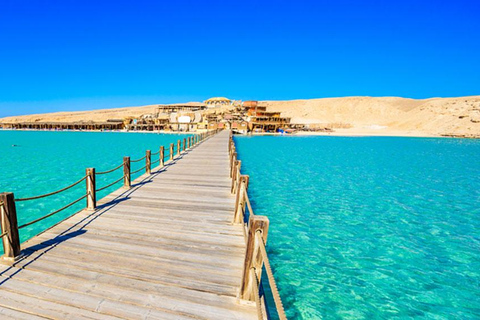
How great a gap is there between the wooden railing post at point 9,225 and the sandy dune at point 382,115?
96.8 m

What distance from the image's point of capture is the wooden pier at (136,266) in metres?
3.40

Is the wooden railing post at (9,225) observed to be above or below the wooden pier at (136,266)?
above

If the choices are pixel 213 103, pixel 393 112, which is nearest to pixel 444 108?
pixel 393 112

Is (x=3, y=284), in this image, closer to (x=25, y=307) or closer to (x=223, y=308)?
(x=25, y=307)

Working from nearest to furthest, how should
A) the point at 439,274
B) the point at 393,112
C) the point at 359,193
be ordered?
1. the point at 439,274
2. the point at 359,193
3. the point at 393,112

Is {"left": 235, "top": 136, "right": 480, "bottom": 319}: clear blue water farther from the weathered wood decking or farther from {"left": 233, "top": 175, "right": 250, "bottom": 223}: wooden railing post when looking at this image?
the weathered wood decking

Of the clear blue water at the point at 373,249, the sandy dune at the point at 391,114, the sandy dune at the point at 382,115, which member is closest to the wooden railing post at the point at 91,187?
the clear blue water at the point at 373,249

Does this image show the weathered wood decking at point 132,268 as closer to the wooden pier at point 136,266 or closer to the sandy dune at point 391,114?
the wooden pier at point 136,266

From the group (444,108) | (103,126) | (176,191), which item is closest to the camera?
(176,191)

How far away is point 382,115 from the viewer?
445 ft

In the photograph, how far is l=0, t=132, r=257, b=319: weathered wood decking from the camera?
3424 mm

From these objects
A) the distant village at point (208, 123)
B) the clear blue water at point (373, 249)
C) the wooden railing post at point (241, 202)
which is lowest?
the clear blue water at point (373, 249)

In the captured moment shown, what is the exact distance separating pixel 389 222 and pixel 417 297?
464 centimetres

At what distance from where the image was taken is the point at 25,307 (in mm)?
3350
